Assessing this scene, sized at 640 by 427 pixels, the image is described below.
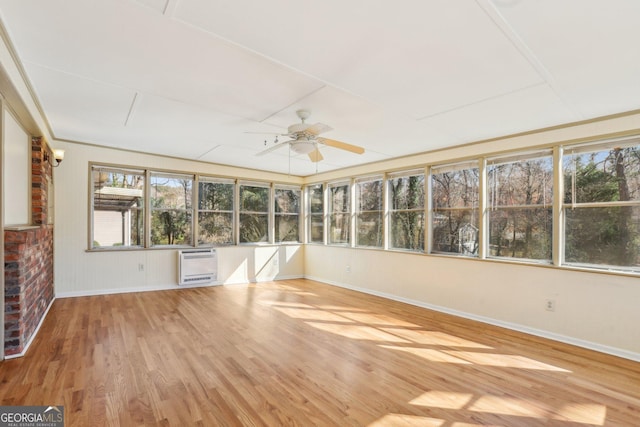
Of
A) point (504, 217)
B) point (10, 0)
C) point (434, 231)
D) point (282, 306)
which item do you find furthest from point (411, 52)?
point (282, 306)

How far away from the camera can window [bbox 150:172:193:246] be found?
5988 millimetres

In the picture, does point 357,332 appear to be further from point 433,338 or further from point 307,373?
point 307,373

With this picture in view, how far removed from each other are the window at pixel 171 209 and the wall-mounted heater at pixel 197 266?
14.7 inches

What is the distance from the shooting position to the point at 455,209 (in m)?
4.85

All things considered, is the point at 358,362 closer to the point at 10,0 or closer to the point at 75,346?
the point at 75,346

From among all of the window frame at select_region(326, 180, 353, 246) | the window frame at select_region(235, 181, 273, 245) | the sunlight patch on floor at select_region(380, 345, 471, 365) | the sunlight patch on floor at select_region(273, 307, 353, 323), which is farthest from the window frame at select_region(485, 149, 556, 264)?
the window frame at select_region(235, 181, 273, 245)

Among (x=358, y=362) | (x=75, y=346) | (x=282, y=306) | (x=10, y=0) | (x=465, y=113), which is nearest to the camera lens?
(x=10, y=0)

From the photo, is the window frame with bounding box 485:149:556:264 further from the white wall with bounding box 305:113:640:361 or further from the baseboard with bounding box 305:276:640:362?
the baseboard with bounding box 305:276:640:362

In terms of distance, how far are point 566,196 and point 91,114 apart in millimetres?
5764

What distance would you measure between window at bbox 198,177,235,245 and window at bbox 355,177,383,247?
2771 millimetres

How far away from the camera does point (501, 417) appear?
2135 millimetres

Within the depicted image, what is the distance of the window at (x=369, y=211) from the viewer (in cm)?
609

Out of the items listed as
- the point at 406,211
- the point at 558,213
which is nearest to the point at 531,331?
the point at 558,213
